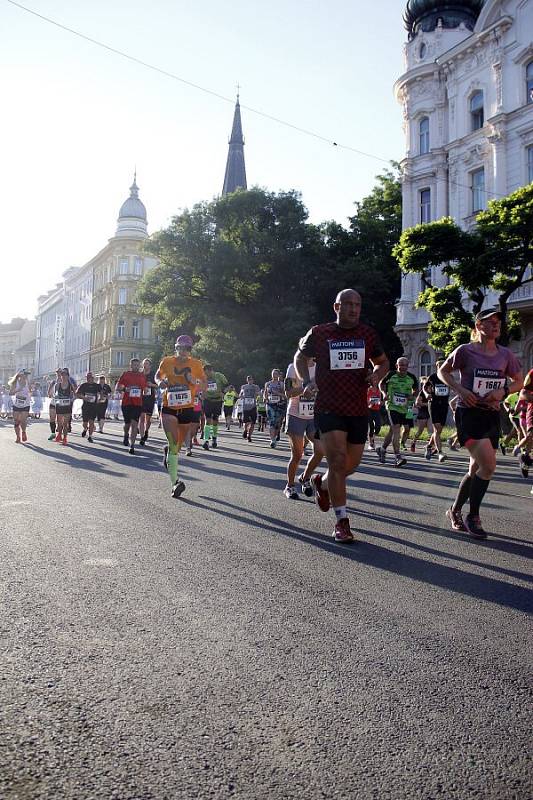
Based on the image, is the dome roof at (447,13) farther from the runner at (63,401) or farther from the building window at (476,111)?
the runner at (63,401)

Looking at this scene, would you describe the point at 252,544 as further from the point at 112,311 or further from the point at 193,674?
the point at 112,311

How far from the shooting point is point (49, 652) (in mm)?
3158

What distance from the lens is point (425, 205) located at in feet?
124

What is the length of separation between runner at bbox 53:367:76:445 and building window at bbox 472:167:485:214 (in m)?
22.4

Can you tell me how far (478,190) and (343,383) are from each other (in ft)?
101

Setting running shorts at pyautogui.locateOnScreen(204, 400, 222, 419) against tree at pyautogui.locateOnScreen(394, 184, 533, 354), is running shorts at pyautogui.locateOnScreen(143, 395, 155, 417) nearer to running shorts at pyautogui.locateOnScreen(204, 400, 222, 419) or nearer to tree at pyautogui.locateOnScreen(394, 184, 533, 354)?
running shorts at pyautogui.locateOnScreen(204, 400, 222, 419)

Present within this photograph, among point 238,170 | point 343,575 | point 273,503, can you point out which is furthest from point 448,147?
point 238,170

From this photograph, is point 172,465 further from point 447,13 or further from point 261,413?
point 447,13

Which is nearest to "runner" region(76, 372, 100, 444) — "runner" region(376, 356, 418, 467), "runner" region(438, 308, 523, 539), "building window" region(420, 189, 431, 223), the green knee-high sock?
"runner" region(376, 356, 418, 467)

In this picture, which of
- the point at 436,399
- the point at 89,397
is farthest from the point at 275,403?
the point at 89,397

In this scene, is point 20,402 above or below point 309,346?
below

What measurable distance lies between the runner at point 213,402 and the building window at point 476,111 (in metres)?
22.6

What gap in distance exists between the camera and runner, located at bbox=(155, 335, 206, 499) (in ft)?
30.1

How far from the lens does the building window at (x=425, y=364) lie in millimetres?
35875
